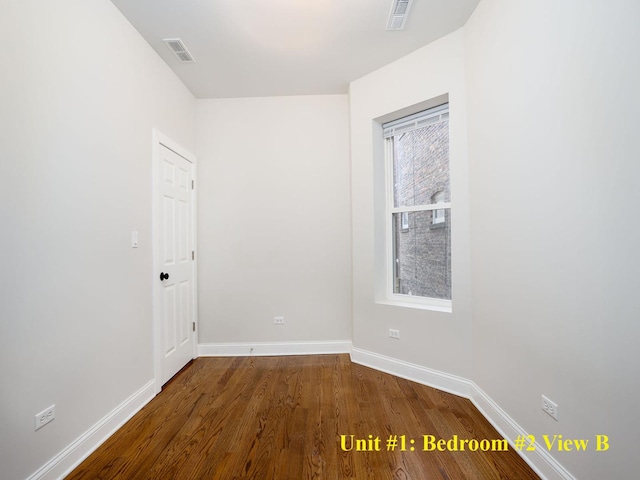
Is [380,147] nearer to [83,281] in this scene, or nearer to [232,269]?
[232,269]

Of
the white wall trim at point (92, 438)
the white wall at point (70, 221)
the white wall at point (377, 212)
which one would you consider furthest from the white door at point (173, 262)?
the white wall at point (377, 212)

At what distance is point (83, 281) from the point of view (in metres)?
1.56

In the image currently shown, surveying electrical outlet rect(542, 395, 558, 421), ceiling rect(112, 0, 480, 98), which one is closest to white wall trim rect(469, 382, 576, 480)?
electrical outlet rect(542, 395, 558, 421)

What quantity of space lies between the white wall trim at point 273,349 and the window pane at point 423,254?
36.7 inches

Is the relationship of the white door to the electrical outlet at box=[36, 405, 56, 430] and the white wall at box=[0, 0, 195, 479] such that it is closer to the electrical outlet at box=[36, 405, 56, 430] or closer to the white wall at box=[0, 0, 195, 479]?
the white wall at box=[0, 0, 195, 479]

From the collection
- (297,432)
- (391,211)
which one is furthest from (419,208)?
(297,432)

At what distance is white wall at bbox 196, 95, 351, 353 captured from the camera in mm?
2953

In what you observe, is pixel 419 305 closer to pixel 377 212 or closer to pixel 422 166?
pixel 377 212

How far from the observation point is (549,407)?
1316 millimetres

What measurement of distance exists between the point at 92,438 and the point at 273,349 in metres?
1.60

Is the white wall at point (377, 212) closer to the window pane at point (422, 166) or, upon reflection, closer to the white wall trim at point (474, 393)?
the white wall trim at point (474, 393)

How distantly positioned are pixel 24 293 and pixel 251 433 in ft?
4.67

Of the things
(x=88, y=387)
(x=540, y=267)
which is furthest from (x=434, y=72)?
(x=88, y=387)

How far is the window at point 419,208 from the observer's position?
2.31 m
